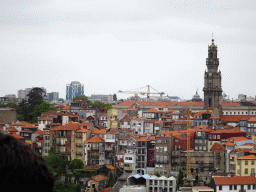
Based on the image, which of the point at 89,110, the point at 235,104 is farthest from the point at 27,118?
the point at 235,104

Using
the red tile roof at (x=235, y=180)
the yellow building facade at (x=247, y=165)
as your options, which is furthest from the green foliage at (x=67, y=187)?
the yellow building facade at (x=247, y=165)

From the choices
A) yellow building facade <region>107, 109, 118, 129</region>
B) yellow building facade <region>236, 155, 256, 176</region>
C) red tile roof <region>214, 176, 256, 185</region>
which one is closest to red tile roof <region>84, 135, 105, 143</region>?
yellow building facade <region>107, 109, 118, 129</region>

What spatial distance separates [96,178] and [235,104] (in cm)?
7001

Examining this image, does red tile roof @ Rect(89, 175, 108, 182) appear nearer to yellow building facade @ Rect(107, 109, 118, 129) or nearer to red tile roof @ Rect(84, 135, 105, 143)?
red tile roof @ Rect(84, 135, 105, 143)

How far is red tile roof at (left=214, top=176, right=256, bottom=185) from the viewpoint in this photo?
40.4 metres

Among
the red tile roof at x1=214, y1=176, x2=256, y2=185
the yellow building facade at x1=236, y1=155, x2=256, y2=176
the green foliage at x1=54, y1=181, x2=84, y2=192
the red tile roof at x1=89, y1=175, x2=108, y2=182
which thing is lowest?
the green foliage at x1=54, y1=181, x2=84, y2=192

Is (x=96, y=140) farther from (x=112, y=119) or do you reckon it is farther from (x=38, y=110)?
(x=38, y=110)

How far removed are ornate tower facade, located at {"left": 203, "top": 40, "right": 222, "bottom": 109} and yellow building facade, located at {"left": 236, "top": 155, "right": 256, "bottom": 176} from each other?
51481mm

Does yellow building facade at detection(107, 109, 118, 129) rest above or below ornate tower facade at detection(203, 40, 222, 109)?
below

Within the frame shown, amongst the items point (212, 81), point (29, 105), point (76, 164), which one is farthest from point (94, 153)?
point (212, 81)

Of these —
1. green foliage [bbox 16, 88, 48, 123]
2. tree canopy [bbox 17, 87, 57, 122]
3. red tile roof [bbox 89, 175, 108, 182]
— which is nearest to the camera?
red tile roof [bbox 89, 175, 108, 182]

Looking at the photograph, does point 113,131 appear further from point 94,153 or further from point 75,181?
point 75,181

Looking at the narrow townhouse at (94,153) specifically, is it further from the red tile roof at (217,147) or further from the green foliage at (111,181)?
the red tile roof at (217,147)

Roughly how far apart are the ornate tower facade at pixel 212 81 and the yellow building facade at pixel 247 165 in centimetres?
5148
